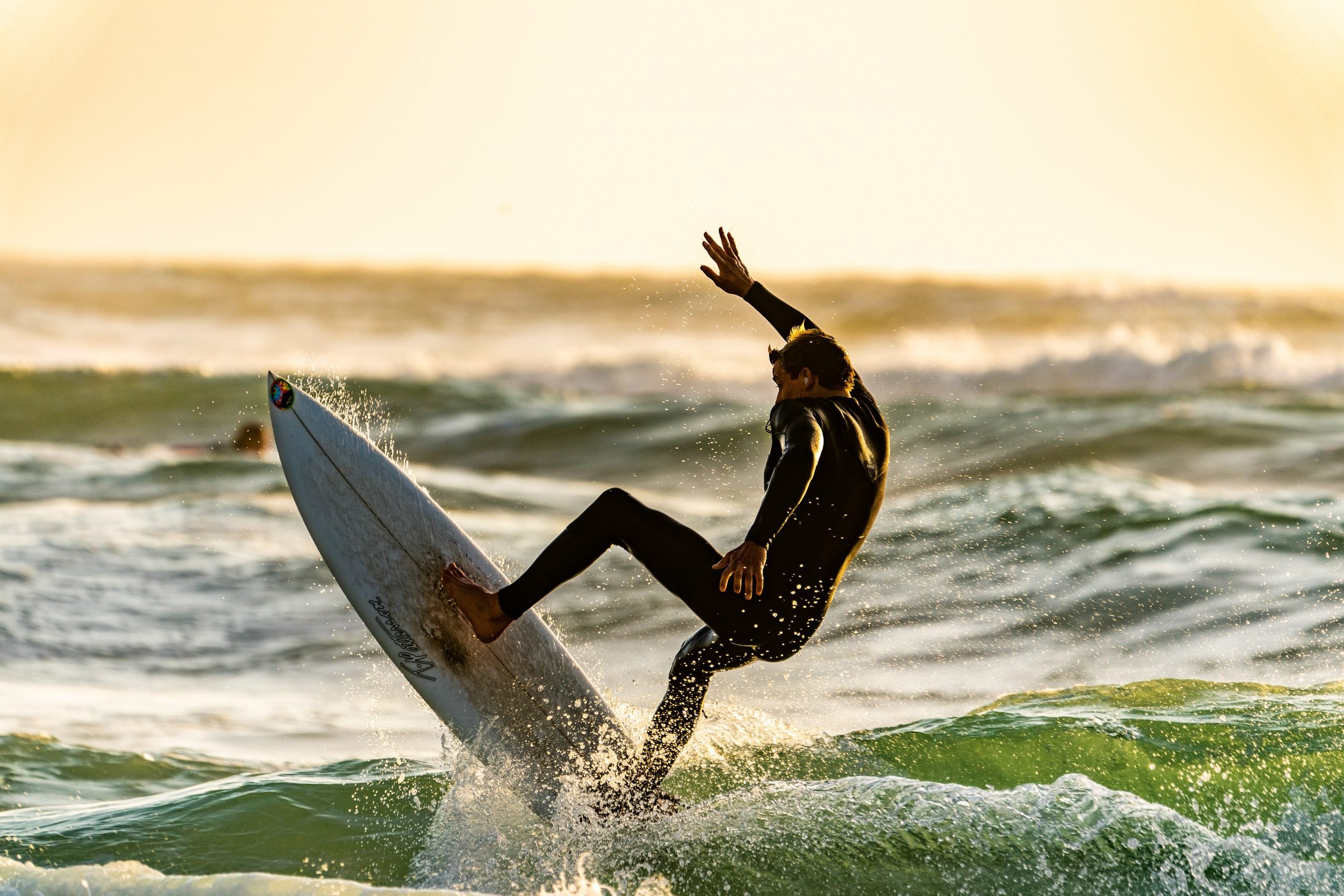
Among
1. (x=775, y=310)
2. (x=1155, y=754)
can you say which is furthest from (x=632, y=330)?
(x=775, y=310)

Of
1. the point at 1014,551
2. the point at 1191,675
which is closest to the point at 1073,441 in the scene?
the point at 1014,551

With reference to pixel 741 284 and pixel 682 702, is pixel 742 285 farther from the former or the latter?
pixel 682 702

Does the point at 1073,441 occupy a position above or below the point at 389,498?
below

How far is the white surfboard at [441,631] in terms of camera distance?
179 inches

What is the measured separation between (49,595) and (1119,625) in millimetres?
7953

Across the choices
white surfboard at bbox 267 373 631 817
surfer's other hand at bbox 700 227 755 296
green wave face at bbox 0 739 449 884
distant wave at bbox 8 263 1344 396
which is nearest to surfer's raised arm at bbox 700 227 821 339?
surfer's other hand at bbox 700 227 755 296

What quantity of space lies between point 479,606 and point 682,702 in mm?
795

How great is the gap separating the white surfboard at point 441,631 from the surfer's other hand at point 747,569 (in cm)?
113

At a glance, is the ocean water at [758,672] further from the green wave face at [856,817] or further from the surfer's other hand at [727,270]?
the surfer's other hand at [727,270]

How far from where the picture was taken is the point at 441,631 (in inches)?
180

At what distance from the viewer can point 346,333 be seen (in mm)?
38281

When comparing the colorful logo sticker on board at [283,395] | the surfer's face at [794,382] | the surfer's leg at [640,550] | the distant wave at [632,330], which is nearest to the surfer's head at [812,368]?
→ the surfer's face at [794,382]

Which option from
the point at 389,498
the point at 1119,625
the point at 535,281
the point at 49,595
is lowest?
the point at 1119,625

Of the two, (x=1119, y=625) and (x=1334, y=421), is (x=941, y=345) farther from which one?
(x=1119, y=625)
